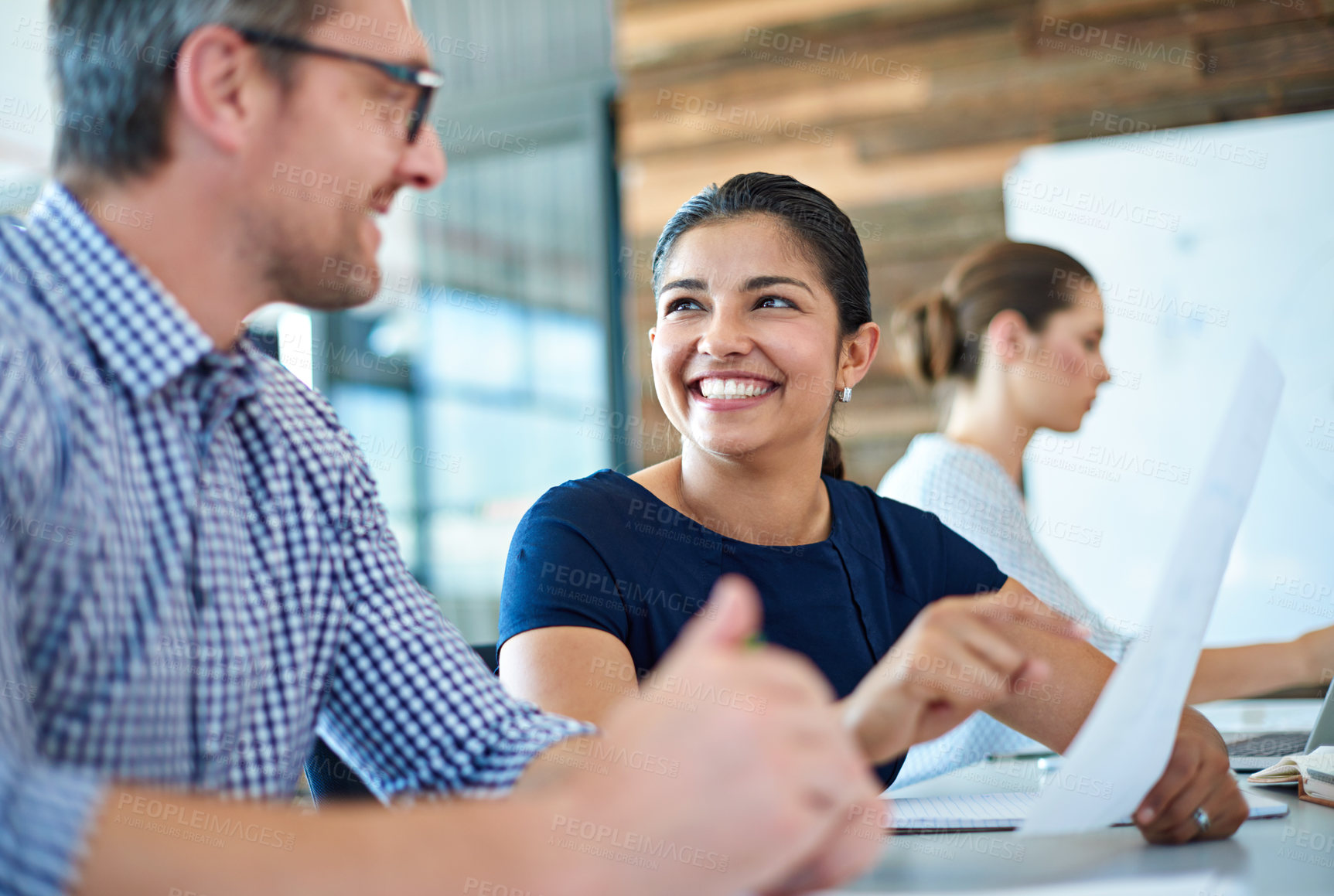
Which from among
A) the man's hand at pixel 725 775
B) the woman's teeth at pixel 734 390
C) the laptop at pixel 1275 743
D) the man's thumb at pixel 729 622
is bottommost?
the laptop at pixel 1275 743

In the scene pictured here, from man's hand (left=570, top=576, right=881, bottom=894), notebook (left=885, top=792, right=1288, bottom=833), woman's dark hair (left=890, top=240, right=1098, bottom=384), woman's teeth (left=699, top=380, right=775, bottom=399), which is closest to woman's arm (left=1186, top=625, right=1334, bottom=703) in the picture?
notebook (left=885, top=792, right=1288, bottom=833)

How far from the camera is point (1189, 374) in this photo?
3.28 meters

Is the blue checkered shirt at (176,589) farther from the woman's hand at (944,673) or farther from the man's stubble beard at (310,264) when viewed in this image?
the woman's hand at (944,673)

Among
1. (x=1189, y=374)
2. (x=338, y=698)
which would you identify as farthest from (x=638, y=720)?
(x=1189, y=374)

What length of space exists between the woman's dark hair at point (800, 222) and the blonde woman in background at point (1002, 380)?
1.91 ft

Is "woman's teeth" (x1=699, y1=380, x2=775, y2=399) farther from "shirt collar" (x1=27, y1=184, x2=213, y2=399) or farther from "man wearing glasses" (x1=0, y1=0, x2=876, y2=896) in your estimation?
"shirt collar" (x1=27, y1=184, x2=213, y2=399)

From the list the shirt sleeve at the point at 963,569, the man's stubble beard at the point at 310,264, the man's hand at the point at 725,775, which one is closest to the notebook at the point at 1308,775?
the shirt sleeve at the point at 963,569

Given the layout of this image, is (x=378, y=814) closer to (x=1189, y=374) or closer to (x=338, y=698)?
(x=338, y=698)

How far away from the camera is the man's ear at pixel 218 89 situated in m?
0.81

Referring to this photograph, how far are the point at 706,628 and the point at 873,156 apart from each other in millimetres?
3352

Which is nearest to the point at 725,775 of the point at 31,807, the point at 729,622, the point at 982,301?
the point at 729,622

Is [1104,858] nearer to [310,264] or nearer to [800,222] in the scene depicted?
[310,264]

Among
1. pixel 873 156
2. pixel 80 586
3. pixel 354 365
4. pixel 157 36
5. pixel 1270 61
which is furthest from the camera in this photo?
pixel 354 365

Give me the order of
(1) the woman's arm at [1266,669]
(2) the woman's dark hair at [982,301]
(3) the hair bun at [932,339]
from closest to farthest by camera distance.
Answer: (1) the woman's arm at [1266,669] → (2) the woman's dark hair at [982,301] → (3) the hair bun at [932,339]
